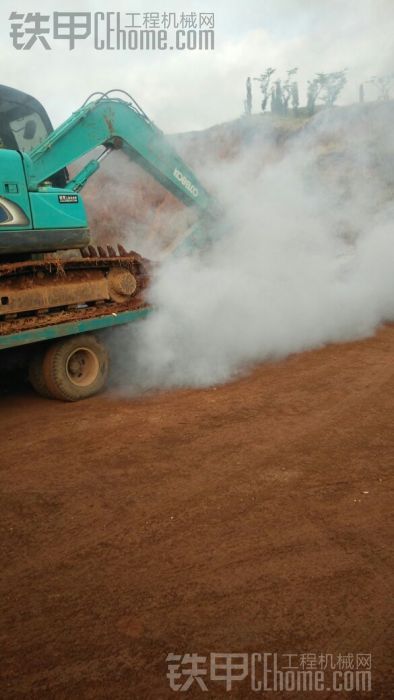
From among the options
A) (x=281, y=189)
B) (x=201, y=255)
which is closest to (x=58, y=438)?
(x=201, y=255)

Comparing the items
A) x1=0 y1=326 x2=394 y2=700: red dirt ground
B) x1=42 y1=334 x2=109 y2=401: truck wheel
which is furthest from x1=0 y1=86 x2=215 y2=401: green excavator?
x1=0 y1=326 x2=394 y2=700: red dirt ground

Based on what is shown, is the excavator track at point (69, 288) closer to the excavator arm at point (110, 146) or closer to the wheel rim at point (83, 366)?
the wheel rim at point (83, 366)

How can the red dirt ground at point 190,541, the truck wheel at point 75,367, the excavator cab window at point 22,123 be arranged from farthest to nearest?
1. the excavator cab window at point 22,123
2. the truck wheel at point 75,367
3. the red dirt ground at point 190,541

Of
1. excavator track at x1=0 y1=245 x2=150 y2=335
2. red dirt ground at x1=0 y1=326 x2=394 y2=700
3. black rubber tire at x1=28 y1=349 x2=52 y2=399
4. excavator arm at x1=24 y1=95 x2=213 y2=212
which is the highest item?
excavator arm at x1=24 y1=95 x2=213 y2=212

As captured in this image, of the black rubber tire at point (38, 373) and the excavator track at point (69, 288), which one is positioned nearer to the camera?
the excavator track at point (69, 288)

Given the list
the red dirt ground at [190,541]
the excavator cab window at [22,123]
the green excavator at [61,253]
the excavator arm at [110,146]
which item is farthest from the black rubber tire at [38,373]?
the excavator cab window at [22,123]

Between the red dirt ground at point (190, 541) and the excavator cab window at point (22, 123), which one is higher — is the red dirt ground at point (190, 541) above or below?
below

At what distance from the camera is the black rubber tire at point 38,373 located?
18.2ft

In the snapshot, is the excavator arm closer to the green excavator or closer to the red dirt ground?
the green excavator

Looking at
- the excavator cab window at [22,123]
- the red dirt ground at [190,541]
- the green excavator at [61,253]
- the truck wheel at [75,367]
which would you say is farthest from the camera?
the excavator cab window at [22,123]

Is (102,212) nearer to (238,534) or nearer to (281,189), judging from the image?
(281,189)

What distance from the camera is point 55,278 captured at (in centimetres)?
554

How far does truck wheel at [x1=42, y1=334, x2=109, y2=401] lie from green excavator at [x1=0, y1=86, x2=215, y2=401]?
0.01 metres

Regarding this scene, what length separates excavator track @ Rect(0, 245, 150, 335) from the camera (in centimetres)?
515
